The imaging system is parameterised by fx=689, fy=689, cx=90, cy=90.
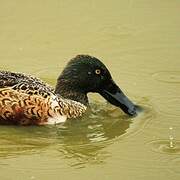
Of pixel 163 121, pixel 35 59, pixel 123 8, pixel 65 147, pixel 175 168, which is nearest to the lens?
pixel 175 168

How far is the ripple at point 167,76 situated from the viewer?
Result: 819 centimetres

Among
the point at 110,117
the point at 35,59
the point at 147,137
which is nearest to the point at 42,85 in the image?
the point at 110,117

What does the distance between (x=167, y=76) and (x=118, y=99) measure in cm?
118

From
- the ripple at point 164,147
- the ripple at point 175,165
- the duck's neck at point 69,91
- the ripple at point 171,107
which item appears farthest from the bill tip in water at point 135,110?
the ripple at point 175,165

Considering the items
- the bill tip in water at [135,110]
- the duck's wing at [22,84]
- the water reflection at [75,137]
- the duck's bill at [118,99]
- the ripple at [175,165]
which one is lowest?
the ripple at [175,165]

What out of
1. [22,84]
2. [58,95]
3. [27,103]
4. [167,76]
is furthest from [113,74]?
[27,103]

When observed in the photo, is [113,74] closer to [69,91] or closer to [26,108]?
[69,91]

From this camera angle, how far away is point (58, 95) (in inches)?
283

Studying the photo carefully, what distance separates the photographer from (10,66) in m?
8.58

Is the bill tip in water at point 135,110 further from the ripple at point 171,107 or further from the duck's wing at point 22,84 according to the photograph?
the duck's wing at point 22,84

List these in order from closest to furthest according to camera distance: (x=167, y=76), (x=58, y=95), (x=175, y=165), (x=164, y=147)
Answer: (x=175, y=165) → (x=164, y=147) → (x=58, y=95) → (x=167, y=76)

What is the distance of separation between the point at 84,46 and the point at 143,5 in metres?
2.26

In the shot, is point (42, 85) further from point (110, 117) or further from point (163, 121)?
point (163, 121)

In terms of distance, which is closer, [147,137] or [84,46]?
[147,137]
